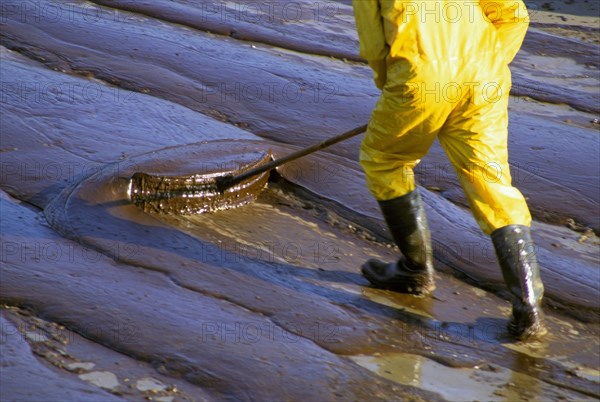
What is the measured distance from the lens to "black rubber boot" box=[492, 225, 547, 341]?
3986 millimetres

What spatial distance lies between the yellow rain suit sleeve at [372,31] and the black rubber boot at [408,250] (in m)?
0.68

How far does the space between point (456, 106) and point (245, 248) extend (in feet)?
4.17

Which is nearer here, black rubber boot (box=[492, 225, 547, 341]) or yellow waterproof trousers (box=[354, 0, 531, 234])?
yellow waterproof trousers (box=[354, 0, 531, 234])

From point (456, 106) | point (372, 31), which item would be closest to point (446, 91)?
point (456, 106)

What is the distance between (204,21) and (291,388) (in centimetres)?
585

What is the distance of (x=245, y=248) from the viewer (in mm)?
4617

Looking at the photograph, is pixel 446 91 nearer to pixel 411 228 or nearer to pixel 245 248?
pixel 411 228

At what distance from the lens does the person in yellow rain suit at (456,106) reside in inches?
149

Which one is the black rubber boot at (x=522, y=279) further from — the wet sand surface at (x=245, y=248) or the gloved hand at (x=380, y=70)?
the gloved hand at (x=380, y=70)

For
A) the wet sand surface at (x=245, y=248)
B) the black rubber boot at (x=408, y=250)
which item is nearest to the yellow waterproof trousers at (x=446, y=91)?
the black rubber boot at (x=408, y=250)

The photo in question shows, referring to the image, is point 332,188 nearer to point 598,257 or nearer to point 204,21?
point 598,257

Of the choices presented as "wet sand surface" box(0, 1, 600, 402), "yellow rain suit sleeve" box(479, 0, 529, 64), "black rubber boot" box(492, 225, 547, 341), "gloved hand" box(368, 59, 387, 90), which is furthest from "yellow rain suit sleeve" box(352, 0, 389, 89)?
"wet sand surface" box(0, 1, 600, 402)

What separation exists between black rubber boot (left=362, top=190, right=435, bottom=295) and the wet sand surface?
3.7 inches

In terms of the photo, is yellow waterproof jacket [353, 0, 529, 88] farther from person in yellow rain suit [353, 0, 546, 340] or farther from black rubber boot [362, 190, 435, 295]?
black rubber boot [362, 190, 435, 295]
